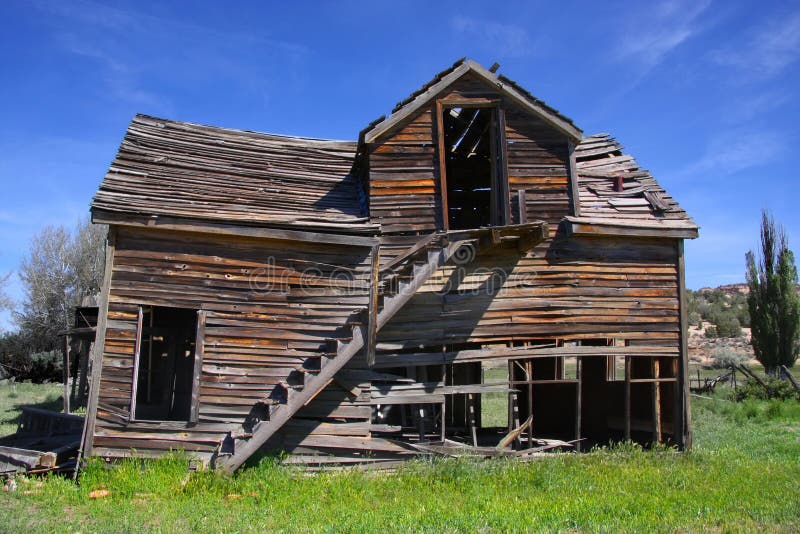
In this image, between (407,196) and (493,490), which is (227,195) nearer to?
(407,196)

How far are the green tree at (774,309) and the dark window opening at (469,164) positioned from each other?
24.7m

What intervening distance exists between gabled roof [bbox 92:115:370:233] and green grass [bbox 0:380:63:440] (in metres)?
7.58

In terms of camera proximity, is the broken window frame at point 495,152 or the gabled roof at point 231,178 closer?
the gabled roof at point 231,178

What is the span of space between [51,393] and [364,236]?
783 inches

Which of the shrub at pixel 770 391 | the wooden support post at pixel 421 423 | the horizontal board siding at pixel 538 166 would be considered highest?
the horizontal board siding at pixel 538 166

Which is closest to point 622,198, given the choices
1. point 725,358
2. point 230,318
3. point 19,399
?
point 230,318

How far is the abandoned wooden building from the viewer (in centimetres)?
1162

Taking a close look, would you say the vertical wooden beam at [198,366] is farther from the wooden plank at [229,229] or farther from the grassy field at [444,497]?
the wooden plank at [229,229]

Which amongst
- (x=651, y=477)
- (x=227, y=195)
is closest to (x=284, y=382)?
(x=227, y=195)

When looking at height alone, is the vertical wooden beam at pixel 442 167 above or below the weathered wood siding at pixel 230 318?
above

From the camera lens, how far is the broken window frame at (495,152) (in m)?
13.2

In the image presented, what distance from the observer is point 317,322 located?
1221 cm

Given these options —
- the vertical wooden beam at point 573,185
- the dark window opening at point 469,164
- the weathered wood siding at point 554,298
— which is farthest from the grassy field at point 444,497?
the dark window opening at point 469,164

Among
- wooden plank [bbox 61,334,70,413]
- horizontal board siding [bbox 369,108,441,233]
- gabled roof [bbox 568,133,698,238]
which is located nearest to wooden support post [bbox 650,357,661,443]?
gabled roof [bbox 568,133,698,238]
